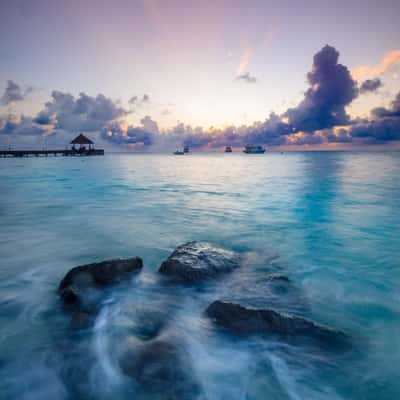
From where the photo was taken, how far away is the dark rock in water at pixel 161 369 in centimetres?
243

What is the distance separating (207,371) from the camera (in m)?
2.84

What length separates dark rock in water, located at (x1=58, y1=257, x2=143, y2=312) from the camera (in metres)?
3.84

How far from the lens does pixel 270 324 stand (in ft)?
10.5

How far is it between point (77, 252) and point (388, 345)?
6.33m

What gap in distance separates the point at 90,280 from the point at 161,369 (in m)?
2.15

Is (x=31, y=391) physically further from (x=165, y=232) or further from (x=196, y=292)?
(x=165, y=232)

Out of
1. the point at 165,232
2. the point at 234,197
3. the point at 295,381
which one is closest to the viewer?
the point at 295,381

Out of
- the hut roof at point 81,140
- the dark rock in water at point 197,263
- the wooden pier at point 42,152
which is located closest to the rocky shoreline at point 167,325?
the dark rock in water at point 197,263

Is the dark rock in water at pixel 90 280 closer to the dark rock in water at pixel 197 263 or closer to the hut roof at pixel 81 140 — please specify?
the dark rock in water at pixel 197 263

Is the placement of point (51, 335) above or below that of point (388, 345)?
above

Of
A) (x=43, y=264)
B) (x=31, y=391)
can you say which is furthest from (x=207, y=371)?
(x=43, y=264)

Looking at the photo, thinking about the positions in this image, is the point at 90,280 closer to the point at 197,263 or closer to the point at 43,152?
the point at 197,263

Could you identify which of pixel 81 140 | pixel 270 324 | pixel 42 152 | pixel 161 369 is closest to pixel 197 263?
pixel 270 324

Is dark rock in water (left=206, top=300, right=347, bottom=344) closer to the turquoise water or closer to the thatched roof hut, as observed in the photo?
the turquoise water
